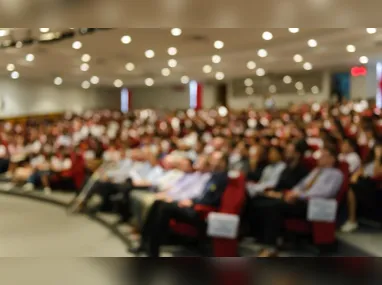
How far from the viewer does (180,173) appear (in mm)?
6688

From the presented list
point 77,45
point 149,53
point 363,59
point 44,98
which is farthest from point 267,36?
point 44,98

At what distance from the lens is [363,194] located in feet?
18.4

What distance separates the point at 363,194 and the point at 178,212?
2.03m

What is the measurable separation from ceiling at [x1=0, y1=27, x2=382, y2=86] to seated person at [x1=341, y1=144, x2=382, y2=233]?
2.63 meters

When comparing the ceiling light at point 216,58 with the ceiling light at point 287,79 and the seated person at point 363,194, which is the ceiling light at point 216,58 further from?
the seated person at point 363,194

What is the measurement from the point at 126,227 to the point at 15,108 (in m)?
15.1

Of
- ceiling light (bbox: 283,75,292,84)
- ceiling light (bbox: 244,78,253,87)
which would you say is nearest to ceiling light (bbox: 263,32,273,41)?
ceiling light (bbox: 283,75,292,84)

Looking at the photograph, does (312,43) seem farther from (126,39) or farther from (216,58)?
(126,39)

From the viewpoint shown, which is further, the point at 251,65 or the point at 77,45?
the point at 251,65

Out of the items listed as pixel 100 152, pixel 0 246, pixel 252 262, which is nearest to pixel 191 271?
pixel 252 262

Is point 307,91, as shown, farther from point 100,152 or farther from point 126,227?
point 126,227

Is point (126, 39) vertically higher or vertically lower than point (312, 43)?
lower

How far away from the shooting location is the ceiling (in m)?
10.1

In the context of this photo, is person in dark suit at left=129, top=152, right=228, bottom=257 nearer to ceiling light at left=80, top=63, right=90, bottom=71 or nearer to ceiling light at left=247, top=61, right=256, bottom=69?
ceiling light at left=247, top=61, right=256, bottom=69
